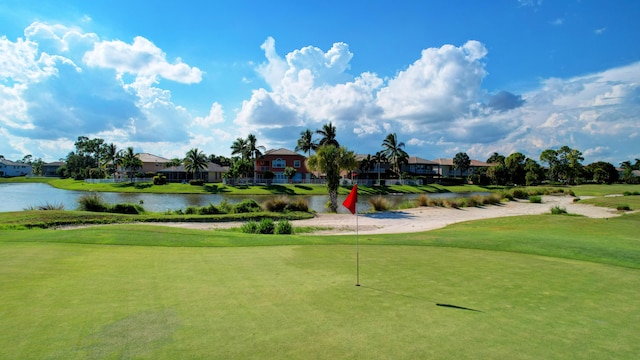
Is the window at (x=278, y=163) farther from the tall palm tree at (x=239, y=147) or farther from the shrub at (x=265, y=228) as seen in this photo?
the shrub at (x=265, y=228)

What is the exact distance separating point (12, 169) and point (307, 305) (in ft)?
729

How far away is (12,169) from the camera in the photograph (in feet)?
589

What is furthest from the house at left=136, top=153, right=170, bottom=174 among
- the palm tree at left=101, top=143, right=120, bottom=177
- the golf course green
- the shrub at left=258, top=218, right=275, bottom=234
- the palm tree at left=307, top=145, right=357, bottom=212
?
the golf course green

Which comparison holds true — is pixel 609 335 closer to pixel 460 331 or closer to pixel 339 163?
pixel 460 331

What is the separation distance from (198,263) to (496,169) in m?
111

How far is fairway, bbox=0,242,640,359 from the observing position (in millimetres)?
5262

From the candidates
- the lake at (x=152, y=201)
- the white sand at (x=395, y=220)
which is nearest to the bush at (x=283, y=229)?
the white sand at (x=395, y=220)

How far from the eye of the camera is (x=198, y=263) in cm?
1084

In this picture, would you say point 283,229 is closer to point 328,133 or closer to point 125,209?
point 125,209

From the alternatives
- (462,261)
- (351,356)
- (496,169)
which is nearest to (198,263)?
(351,356)

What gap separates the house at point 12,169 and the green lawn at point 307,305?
207754 mm

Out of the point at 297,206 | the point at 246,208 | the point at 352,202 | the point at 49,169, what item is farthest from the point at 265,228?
the point at 49,169

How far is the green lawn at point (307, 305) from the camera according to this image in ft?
17.3

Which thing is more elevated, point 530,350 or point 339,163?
point 339,163
